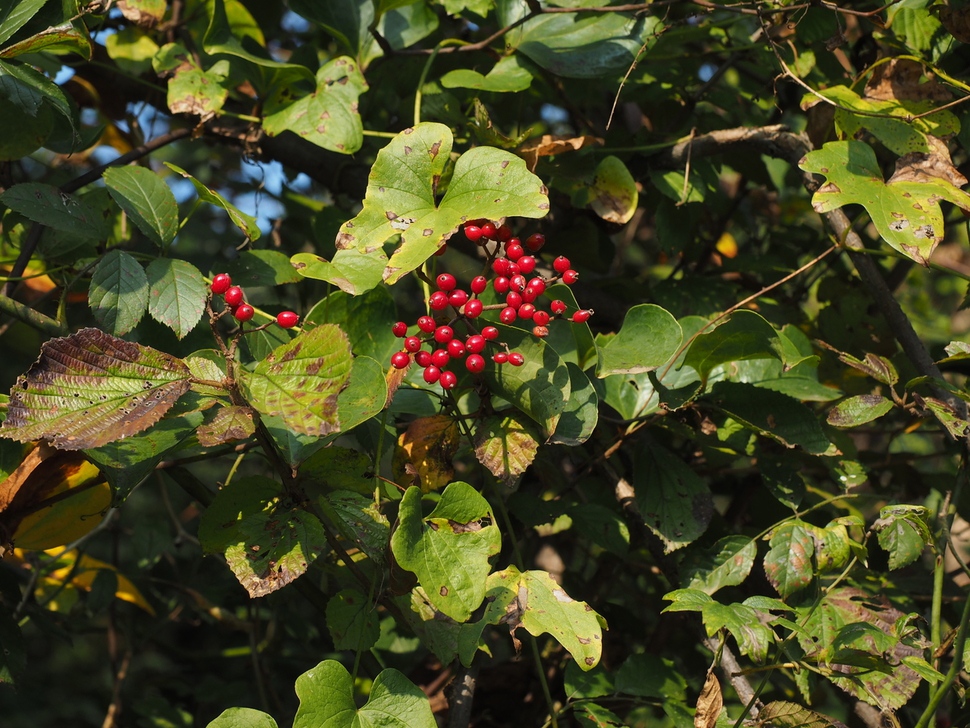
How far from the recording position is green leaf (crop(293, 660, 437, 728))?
767mm

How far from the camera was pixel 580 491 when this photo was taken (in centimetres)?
125

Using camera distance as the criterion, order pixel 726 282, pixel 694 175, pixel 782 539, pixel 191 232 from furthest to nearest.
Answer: pixel 191 232
pixel 726 282
pixel 694 175
pixel 782 539

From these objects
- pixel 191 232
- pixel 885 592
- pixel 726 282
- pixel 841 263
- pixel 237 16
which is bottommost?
pixel 191 232

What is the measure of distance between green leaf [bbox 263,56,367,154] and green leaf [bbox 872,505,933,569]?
0.82 metres

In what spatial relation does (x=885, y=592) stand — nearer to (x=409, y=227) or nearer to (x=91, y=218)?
(x=409, y=227)

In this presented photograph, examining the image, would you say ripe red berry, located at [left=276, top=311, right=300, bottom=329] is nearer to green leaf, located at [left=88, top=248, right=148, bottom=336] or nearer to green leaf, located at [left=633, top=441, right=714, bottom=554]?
green leaf, located at [left=88, top=248, right=148, bottom=336]

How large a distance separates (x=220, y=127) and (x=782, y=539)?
1080 mm

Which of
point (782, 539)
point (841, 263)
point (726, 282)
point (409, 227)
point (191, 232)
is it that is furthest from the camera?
point (191, 232)

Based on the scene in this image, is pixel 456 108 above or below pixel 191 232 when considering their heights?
above

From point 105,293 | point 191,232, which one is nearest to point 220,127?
point 105,293

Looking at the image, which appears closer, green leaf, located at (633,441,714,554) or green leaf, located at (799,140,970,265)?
green leaf, located at (799,140,970,265)

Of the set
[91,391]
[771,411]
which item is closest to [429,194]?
[91,391]

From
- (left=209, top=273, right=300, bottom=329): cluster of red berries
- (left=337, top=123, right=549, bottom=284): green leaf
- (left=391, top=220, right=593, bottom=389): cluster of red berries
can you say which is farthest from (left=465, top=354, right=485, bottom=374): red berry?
(left=209, top=273, right=300, bottom=329): cluster of red berries

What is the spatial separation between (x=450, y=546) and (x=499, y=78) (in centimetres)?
71
